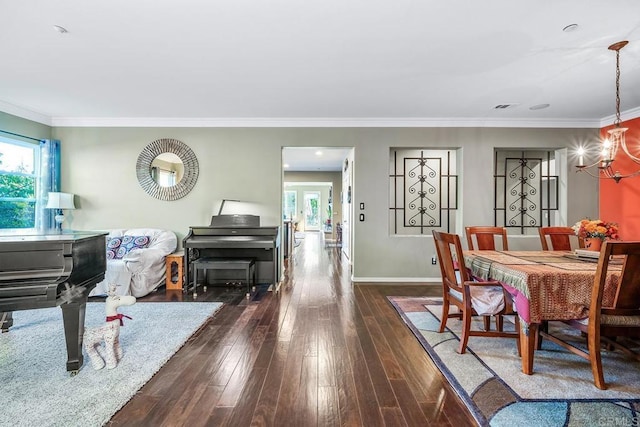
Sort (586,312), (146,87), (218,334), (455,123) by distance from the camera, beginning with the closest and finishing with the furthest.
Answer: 1. (586,312)
2. (218,334)
3. (146,87)
4. (455,123)

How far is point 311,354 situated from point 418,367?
2.62 ft

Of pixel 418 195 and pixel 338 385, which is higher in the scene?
pixel 418 195

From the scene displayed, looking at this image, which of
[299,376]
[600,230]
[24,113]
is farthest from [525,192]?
[24,113]

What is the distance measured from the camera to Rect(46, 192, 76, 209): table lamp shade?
4145 mm

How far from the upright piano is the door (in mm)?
10363

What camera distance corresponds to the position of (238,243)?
4.07m

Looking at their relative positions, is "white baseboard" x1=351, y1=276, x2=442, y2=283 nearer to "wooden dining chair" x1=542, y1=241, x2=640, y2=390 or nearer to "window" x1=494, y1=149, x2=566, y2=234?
"window" x1=494, y1=149, x2=566, y2=234

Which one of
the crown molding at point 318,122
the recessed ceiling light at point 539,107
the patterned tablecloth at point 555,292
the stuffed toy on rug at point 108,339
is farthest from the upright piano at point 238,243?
the recessed ceiling light at point 539,107

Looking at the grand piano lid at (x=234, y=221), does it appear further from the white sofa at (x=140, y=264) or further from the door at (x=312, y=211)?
the door at (x=312, y=211)

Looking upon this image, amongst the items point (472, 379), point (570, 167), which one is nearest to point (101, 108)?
point (472, 379)

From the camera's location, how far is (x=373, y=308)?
11.2 feet

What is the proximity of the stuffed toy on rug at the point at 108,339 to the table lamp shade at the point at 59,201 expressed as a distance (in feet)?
9.81

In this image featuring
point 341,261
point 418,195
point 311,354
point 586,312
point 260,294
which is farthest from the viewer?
point 341,261

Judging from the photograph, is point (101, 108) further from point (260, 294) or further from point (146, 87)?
point (260, 294)
